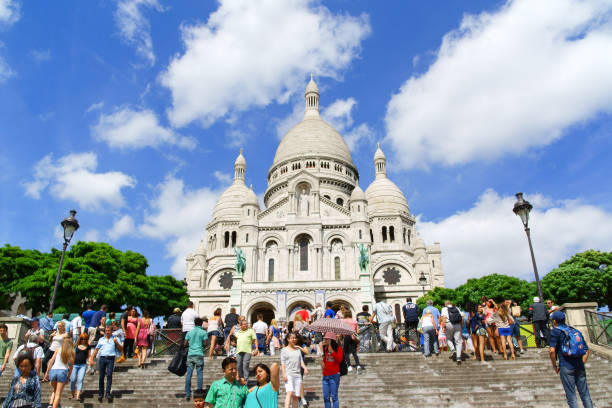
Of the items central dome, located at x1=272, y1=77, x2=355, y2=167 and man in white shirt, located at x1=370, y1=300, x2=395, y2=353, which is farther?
central dome, located at x1=272, y1=77, x2=355, y2=167

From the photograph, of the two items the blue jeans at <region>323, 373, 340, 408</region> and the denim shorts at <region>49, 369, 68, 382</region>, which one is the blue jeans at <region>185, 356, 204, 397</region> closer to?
the denim shorts at <region>49, 369, 68, 382</region>

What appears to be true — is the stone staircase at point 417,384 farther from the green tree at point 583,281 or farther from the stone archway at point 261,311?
the green tree at point 583,281

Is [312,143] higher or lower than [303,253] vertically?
higher

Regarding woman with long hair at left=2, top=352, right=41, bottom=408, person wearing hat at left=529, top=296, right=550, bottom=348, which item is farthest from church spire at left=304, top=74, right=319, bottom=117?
woman with long hair at left=2, top=352, right=41, bottom=408

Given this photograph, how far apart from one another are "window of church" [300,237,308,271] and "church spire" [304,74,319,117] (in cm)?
3132

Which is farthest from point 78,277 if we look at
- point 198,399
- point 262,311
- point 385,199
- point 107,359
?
point 385,199

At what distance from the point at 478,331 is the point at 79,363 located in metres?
10.4

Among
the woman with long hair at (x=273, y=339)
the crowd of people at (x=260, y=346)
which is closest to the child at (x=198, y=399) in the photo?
the crowd of people at (x=260, y=346)

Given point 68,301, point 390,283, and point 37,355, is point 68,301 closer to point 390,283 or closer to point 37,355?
point 37,355

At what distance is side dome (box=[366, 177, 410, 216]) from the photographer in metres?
55.2

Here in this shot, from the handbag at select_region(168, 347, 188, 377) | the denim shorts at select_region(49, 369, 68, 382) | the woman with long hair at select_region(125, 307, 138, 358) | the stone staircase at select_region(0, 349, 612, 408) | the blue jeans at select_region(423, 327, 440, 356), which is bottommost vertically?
the stone staircase at select_region(0, 349, 612, 408)

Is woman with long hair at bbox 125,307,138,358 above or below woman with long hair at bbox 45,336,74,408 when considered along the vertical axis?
above

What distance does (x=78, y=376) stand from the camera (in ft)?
35.9

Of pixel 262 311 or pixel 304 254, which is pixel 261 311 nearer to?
pixel 262 311
